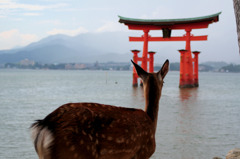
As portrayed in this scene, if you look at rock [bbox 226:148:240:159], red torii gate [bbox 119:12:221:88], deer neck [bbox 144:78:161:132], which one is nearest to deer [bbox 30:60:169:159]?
deer neck [bbox 144:78:161:132]

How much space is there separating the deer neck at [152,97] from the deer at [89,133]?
0.31 m

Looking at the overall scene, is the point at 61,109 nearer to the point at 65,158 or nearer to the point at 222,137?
the point at 65,158

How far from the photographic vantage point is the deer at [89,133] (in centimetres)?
236

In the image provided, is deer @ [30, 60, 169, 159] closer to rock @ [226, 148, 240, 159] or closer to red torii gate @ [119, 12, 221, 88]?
rock @ [226, 148, 240, 159]

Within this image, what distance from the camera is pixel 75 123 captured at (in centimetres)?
240

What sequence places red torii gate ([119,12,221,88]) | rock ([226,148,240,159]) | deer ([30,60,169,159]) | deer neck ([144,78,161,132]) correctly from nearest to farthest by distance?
deer ([30,60,169,159]), deer neck ([144,78,161,132]), rock ([226,148,240,159]), red torii gate ([119,12,221,88])

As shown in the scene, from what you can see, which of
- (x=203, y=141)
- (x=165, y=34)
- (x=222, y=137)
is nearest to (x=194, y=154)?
(x=203, y=141)

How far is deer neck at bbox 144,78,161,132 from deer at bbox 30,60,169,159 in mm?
306

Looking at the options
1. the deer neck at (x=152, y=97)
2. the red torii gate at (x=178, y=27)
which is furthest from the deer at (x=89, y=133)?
the red torii gate at (x=178, y=27)

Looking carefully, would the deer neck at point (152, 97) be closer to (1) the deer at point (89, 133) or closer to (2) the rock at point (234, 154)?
(1) the deer at point (89, 133)

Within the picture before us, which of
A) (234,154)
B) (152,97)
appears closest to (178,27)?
(234,154)

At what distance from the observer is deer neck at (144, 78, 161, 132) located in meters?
3.12

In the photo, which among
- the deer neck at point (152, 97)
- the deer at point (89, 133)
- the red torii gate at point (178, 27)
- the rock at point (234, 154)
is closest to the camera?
the deer at point (89, 133)

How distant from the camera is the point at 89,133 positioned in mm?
2416
